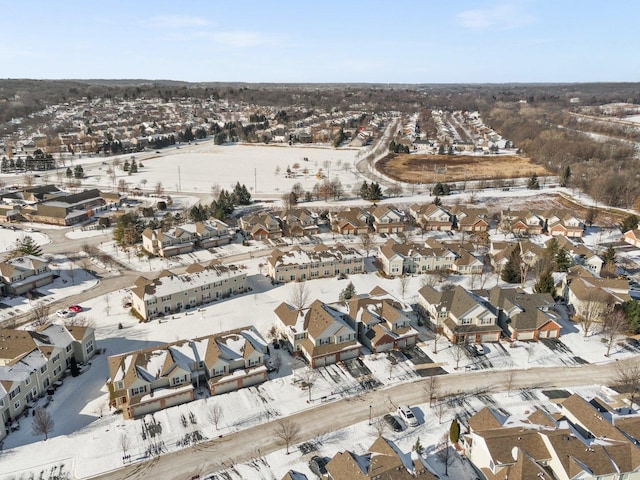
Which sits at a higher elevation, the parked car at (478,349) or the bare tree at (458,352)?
the bare tree at (458,352)

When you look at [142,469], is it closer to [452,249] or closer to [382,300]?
[382,300]

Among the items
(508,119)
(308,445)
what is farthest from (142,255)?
(508,119)

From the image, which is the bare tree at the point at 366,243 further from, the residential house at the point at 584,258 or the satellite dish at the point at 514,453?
the satellite dish at the point at 514,453

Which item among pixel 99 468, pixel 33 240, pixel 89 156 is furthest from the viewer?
pixel 89 156

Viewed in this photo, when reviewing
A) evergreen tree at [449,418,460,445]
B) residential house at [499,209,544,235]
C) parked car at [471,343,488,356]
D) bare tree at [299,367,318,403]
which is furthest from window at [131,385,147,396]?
residential house at [499,209,544,235]

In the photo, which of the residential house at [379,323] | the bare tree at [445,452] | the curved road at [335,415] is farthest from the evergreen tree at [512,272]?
the bare tree at [445,452]

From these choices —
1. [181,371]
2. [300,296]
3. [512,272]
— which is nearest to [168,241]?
[300,296]
